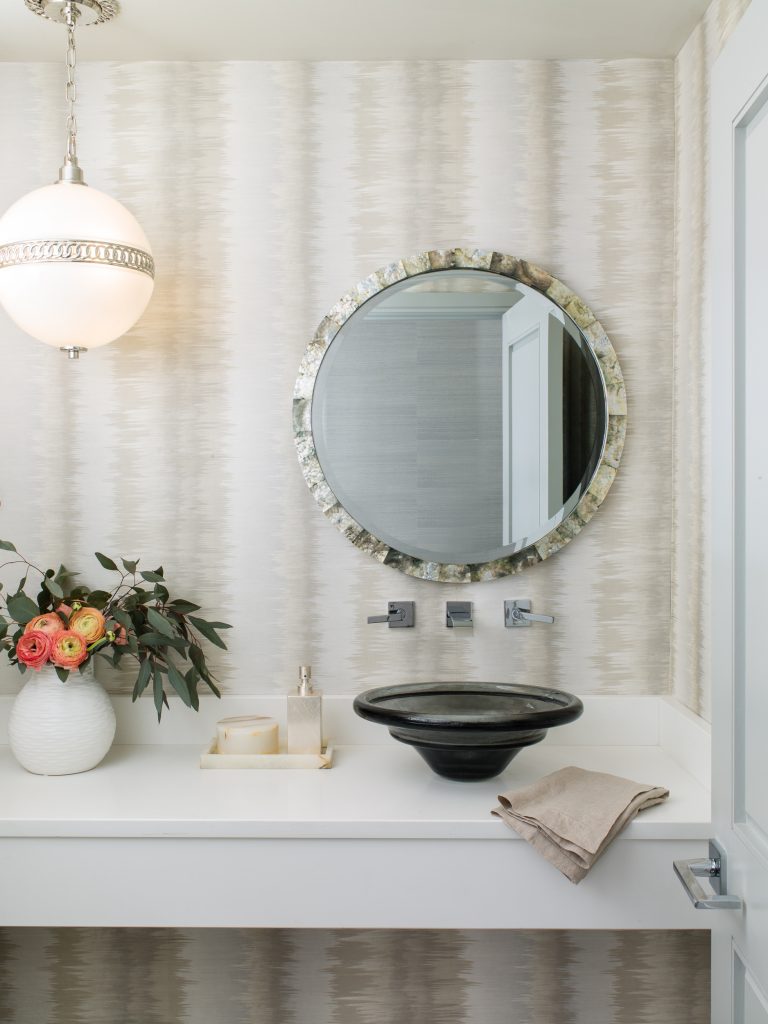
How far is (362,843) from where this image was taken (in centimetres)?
169

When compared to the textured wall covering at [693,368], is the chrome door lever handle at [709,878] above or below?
below

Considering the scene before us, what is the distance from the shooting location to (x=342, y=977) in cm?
216

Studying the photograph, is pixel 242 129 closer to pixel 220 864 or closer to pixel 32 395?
pixel 32 395

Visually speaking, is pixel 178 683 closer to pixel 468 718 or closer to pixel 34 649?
pixel 34 649

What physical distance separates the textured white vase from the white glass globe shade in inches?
29.4

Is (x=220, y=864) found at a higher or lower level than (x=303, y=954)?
higher

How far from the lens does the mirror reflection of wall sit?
7.16 ft

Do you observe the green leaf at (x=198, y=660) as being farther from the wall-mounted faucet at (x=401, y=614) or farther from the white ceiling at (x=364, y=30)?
the white ceiling at (x=364, y=30)

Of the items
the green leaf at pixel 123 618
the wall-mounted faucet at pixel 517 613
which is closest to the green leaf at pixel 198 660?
the green leaf at pixel 123 618

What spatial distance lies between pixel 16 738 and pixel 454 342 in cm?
132

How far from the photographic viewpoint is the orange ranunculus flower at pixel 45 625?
6.34 ft

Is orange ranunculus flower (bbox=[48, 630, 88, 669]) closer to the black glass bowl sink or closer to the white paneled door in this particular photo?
the black glass bowl sink

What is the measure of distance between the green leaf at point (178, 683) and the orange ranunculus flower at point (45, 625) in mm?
252

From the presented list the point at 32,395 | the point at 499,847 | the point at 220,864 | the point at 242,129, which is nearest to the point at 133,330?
the point at 32,395
